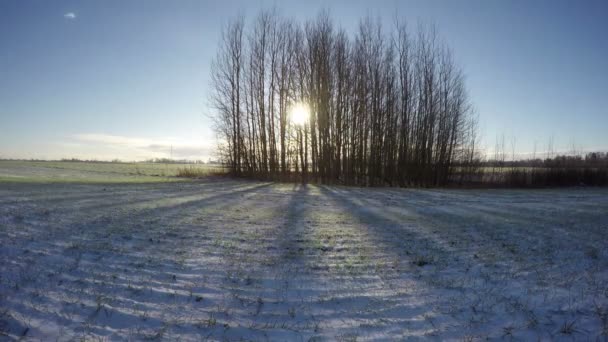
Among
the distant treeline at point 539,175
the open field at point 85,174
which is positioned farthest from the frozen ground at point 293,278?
the distant treeline at point 539,175

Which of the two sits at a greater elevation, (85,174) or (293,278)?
(85,174)

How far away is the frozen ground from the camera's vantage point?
3037mm

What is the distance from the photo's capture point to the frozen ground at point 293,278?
120 inches

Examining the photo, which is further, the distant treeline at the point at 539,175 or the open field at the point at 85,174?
the distant treeline at the point at 539,175

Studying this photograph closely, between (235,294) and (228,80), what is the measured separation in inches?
955

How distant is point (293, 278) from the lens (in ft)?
13.5

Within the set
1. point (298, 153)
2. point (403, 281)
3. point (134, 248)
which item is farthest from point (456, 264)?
point (298, 153)

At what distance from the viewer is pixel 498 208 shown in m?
10.0

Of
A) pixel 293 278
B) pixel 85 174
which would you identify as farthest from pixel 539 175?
pixel 85 174

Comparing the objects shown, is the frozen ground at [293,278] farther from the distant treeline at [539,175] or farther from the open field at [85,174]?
the distant treeline at [539,175]

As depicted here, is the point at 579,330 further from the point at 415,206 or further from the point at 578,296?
the point at 415,206

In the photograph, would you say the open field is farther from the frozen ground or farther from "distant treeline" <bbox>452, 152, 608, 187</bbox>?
"distant treeline" <bbox>452, 152, 608, 187</bbox>

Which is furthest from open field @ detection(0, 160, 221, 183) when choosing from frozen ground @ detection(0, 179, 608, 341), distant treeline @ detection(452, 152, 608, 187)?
distant treeline @ detection(452, 152, 608, 187)

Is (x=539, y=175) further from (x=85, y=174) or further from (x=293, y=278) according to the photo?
(x=85, y=174)
